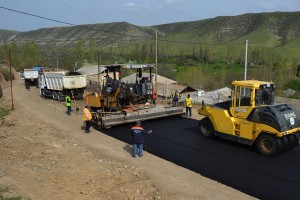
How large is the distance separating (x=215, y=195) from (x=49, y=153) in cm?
636

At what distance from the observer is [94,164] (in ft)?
35.8

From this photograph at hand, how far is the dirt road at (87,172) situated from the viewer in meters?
8.44

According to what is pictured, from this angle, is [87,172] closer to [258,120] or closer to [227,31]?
[258,120]

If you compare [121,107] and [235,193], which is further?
[121,107]

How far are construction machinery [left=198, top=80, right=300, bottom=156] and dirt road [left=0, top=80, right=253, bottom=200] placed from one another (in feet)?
9.78

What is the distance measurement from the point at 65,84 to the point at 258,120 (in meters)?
18.4

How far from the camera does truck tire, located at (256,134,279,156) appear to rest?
433 inches

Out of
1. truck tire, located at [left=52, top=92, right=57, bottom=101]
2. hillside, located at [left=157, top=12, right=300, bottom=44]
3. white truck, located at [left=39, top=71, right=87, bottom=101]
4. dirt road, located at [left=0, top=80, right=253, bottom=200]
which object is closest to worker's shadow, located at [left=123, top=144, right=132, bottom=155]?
dirt road, located at [left=0, top=80, right=253, bottom=200]

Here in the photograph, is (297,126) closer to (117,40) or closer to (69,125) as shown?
(69,125)

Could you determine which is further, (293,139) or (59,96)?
(59,96)

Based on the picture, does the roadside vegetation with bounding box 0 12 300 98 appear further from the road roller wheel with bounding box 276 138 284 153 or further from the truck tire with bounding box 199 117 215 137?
the road roller wheel with bounding box 276 138 284 153

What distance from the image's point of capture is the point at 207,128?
1368 cm

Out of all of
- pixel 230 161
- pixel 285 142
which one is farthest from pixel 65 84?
pixel 285 142

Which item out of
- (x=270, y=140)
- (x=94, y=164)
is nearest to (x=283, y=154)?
(x=270, y=140)
